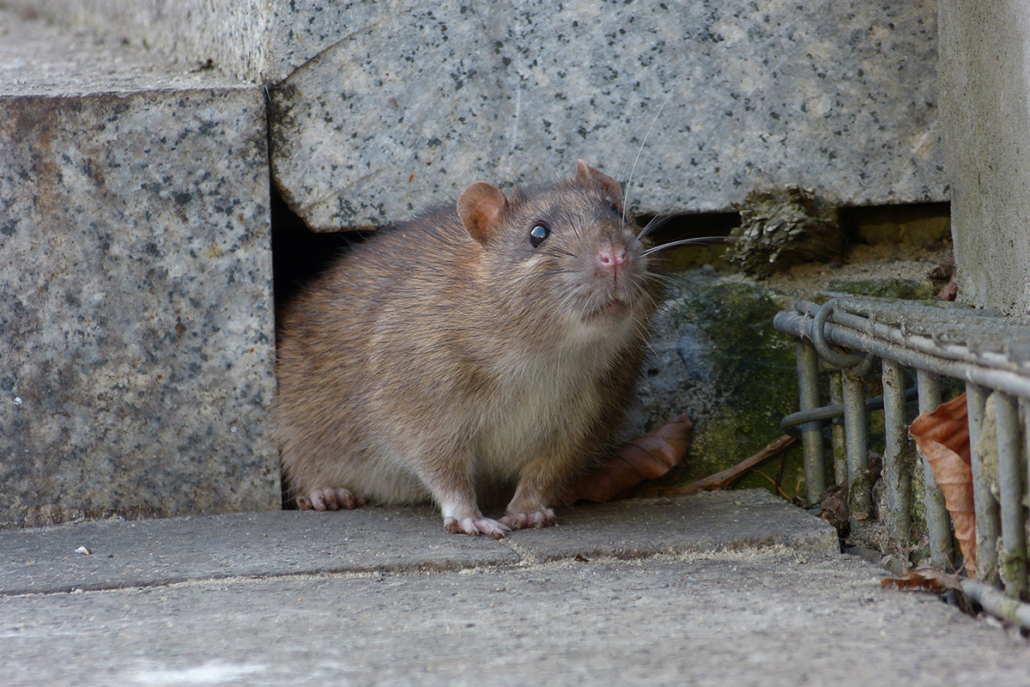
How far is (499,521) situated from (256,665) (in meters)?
1.67

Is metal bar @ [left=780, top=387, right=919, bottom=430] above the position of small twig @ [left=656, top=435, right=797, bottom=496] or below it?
above

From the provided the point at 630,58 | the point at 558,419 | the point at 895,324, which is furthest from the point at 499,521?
the point at 630,58

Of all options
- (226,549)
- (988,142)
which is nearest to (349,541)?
(226,549)

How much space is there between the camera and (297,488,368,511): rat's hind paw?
4102 millimetres

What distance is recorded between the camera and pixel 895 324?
2770mm

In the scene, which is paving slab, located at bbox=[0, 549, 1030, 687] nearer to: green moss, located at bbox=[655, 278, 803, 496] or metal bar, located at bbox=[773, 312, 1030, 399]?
metal bar, located at bbox=[773, 312, 1030, 399]

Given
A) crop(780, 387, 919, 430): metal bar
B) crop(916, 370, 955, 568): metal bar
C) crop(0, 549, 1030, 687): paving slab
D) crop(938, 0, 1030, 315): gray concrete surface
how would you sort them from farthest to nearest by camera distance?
1. crop(780, 387, 919, 430): metal bar
2. crop(938, 0, 1030, 315): gray concrete surface
3. crop(916, 370, 955, 568): metal bar
4. crop(0, 549, 1030, 687): paving slab

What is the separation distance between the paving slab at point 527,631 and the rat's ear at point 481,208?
1.23 meters

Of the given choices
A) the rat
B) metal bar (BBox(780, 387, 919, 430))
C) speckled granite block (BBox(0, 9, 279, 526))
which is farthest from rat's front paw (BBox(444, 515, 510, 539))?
metal bar (BBox(780, 387, 919, 430))

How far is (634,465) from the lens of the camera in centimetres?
411

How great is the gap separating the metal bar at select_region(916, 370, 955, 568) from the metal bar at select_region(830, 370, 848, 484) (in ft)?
3.59

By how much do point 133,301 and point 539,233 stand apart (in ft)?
5.12

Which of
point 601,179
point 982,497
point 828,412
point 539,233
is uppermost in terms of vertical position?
point 601,179

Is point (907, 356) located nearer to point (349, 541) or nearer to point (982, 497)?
point (982, 497)
